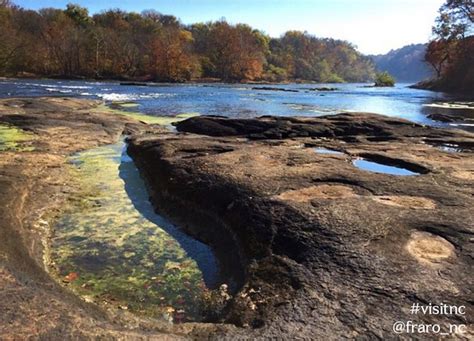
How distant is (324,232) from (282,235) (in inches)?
19.5

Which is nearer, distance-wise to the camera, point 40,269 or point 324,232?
point 40,269

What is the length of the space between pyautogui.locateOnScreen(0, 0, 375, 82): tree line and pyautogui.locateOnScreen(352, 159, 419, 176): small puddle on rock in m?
66.7

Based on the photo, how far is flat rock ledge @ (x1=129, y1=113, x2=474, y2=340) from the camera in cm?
378

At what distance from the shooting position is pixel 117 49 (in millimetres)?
83562

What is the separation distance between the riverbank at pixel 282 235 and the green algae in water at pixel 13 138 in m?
0.42

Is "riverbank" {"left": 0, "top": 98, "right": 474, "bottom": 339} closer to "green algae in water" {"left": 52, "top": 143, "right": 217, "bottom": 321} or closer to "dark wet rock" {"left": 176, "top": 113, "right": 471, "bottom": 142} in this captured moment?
"green algae in water" {"left": 52, "top": 143, "right": 217, "bottom": 321}

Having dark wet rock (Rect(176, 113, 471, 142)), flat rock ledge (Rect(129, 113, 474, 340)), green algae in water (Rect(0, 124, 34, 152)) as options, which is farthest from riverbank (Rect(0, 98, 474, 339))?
dark wet rock (Rect(176, 113, 471, 142))

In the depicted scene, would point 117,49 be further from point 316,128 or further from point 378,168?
point 378,168

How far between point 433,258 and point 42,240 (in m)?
4.73

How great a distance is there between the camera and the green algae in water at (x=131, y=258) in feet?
14.7

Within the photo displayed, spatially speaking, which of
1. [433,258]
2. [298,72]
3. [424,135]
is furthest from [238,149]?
[298,72]

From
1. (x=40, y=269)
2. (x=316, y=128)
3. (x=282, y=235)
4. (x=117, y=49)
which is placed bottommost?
(x=40, y=269)

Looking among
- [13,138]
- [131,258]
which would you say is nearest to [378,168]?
[131,258]

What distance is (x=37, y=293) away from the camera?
3.93 meters
